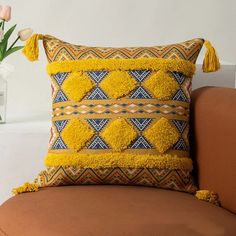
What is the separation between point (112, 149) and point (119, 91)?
16cm

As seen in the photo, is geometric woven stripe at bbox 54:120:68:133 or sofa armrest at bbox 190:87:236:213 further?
geometric woven stripe at bbox 54:120:68:133

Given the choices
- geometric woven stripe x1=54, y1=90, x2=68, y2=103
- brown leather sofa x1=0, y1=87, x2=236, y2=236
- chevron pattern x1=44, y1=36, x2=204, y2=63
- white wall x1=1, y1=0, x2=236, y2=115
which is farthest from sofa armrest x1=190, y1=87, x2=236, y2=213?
white wall x1=1, y1=0, x2=236, y2=115

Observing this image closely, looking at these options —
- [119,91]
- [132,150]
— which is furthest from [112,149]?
[119,91]

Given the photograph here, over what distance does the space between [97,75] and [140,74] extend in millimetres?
118

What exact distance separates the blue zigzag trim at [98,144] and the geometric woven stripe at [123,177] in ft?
0.20

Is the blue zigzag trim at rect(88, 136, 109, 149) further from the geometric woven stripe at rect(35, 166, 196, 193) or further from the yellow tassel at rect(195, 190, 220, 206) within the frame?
the yellow tassel at rect(195, 190, 220, 206)

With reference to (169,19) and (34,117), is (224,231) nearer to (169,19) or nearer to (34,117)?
(34,117)

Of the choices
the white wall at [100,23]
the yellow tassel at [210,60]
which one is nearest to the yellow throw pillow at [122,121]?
the yellow tassel at [210,60]

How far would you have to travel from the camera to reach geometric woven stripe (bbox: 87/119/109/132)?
161 centimetres

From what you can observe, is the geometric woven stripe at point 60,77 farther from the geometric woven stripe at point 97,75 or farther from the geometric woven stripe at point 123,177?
the geometric woven stripe at point 123,177

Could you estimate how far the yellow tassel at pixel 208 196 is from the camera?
1540 millimetres

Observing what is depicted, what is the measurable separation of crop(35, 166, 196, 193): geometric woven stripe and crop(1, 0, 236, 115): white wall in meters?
0.82

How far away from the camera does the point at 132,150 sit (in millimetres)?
1597

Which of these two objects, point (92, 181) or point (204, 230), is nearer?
point (204, 230)
